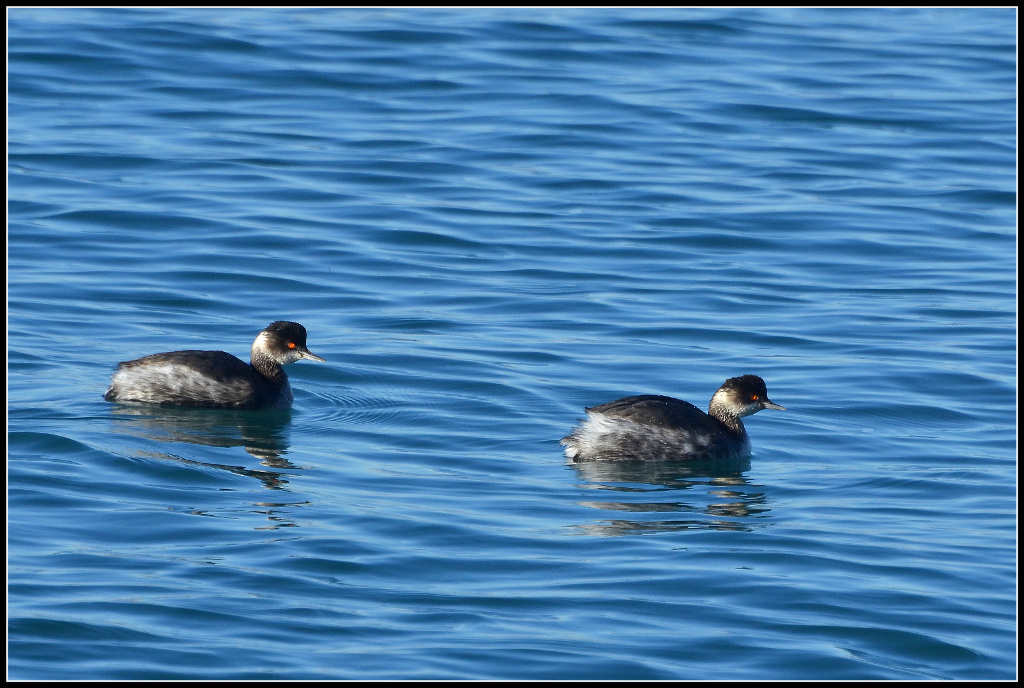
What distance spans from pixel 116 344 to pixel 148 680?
675 centimetres

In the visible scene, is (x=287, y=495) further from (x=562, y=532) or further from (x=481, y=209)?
(x=481, y=209)

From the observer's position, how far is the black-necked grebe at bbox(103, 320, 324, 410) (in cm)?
1191

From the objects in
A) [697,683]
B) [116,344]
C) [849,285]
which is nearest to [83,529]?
[697,683]

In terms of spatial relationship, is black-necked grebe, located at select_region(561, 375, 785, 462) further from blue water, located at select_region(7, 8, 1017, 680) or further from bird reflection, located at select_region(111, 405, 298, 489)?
bird reflection, located at select_region(111, 405, 298, 489)

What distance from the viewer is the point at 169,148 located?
21.3 metres

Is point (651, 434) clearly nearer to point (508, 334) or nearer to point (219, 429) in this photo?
point (219, 429)

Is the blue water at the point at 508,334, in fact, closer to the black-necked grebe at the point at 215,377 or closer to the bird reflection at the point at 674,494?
the bird reflection at the point at 674,494

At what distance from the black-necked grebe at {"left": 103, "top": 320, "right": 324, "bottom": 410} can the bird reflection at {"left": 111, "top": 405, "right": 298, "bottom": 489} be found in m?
0.09

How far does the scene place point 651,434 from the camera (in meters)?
11.1

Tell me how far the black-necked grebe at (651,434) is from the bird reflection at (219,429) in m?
1.99

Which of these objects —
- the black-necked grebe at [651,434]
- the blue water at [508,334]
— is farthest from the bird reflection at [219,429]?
the black-necked grebe at [651,434]

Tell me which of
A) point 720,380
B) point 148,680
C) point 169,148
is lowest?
point 148,680

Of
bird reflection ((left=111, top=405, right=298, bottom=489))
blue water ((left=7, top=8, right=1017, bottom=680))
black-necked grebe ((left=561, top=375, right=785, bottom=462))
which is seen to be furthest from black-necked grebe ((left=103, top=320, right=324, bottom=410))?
black-necked grebe ((left=561, top=375, right=785, bottom=462))

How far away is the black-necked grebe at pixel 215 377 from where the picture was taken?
11906mm
